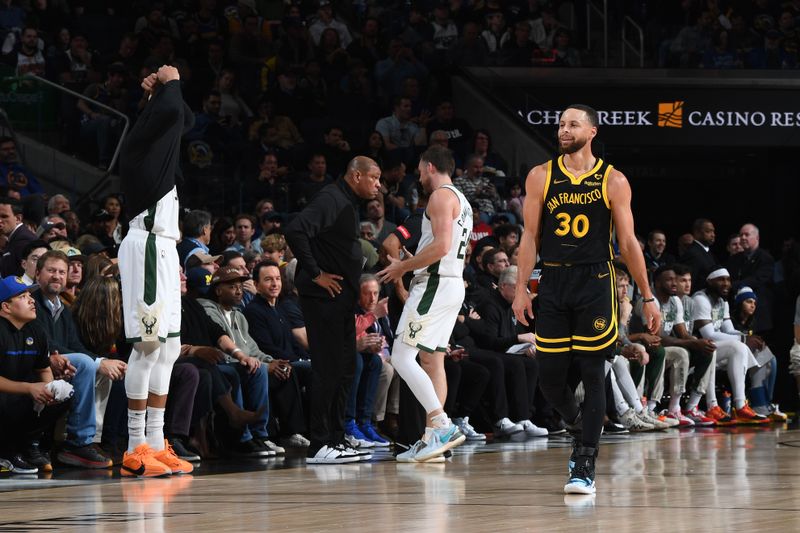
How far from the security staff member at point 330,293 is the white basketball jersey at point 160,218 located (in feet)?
3.24

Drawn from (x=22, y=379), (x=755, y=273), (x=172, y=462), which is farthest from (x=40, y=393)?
(x=755, y=273)

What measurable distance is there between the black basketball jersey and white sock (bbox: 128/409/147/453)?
2.47m

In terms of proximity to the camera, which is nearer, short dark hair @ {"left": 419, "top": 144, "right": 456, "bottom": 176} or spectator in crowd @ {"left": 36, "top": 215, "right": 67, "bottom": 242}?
short dark hair @ {"left": 419, "top": 144, "right": 456, "bottom": 176}

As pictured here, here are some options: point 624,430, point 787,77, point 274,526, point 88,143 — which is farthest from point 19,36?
point 274,526

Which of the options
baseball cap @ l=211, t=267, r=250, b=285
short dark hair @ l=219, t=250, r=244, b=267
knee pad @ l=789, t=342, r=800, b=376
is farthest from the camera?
knee pad @ l=789, t=342, r=800, b=376

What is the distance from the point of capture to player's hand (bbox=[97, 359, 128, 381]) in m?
8.22

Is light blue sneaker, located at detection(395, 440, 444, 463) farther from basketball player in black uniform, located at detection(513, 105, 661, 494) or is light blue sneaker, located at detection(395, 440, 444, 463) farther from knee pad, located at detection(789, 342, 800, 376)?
knee pad, located at detection(789, 342, 800, 376)

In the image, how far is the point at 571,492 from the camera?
20.5 ft

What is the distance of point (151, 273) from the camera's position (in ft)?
24.4

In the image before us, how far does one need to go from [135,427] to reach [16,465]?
3.12ft

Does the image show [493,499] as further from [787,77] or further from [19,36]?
[787,77]

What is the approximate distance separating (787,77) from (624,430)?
9700 mm

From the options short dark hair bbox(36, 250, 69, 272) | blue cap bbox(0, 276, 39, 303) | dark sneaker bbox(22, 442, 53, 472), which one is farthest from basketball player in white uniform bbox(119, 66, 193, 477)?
short dark hair bbox(36, 250, 69, 272)

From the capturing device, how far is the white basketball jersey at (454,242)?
8.65 metres
